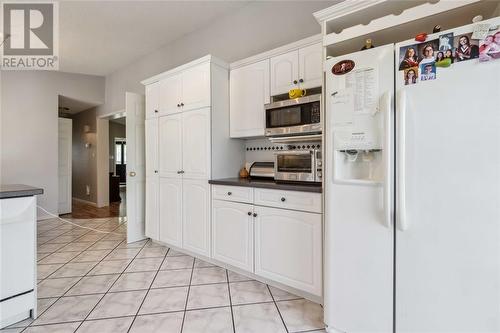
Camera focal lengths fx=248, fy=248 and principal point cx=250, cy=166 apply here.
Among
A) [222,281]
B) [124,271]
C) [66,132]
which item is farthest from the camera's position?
[66,132]

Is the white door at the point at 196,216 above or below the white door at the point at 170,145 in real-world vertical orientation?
below

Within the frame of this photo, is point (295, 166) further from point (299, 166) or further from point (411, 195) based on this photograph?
point (411, 195)

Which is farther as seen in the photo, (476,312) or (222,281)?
(222,281)

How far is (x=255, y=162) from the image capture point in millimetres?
2812

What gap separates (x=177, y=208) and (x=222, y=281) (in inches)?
41.1

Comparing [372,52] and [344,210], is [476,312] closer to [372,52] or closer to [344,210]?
[344,210]

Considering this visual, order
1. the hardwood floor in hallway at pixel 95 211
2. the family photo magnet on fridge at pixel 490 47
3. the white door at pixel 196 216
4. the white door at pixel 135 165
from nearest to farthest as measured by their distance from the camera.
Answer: the family photo magnet on fridge at pixel 490 47, the white door at pixel 196 216, the white door at pixel 135 165, the hardwood floor in hallway at pixel 95 211

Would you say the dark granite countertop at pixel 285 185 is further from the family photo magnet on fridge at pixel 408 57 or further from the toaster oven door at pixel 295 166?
the family photo magnet on fridge at pixel 408 57

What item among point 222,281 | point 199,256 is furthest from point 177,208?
point 222,281

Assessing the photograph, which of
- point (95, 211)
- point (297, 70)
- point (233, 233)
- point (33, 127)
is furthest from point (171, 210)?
point (33, 127)

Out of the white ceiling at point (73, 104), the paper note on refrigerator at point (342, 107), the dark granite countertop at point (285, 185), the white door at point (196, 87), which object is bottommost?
the dark granite countertop at point (285, 185)

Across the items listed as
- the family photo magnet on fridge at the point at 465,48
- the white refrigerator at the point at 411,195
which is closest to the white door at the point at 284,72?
the white refrigerator at the point at 411,195

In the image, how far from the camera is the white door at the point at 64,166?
5320 millimetres

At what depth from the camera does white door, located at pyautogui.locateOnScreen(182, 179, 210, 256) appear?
2.61 m
